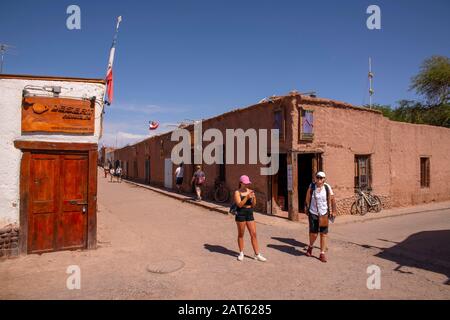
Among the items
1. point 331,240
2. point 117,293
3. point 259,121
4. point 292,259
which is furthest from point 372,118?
point 117,293

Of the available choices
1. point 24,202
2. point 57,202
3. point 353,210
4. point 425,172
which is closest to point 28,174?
point 24,202

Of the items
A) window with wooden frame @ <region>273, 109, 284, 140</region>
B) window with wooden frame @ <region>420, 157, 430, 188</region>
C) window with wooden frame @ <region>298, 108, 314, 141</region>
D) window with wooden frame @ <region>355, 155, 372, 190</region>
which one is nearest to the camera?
window with wooden frame @ <region>298, 108, 314, 141</region>

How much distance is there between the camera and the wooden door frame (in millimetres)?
6598

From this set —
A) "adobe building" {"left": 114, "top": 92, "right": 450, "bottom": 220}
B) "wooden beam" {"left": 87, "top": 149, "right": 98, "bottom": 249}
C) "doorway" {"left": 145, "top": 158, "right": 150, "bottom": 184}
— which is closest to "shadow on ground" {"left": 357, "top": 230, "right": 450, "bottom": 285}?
"adobe building" {"left": 114, "top": 92, "right": 450, "bottom": 220}

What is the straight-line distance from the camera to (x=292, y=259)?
6.48 metres

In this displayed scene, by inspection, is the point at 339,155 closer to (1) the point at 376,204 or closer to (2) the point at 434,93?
(1) the point at 376,204

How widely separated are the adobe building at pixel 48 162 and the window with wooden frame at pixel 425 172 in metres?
15.6

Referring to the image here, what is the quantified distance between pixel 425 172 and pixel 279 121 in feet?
31.8

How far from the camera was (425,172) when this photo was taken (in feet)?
52.4

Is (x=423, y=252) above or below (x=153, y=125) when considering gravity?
below

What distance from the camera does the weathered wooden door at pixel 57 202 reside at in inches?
266

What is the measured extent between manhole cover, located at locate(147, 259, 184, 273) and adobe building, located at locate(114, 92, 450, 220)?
5458mm

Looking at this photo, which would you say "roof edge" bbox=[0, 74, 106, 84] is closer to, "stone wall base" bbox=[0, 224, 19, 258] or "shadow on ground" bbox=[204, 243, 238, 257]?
"stone wall base" bbox=[0, 224, 19, 258]

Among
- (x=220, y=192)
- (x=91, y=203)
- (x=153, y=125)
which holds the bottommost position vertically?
(x=220, y=192)
